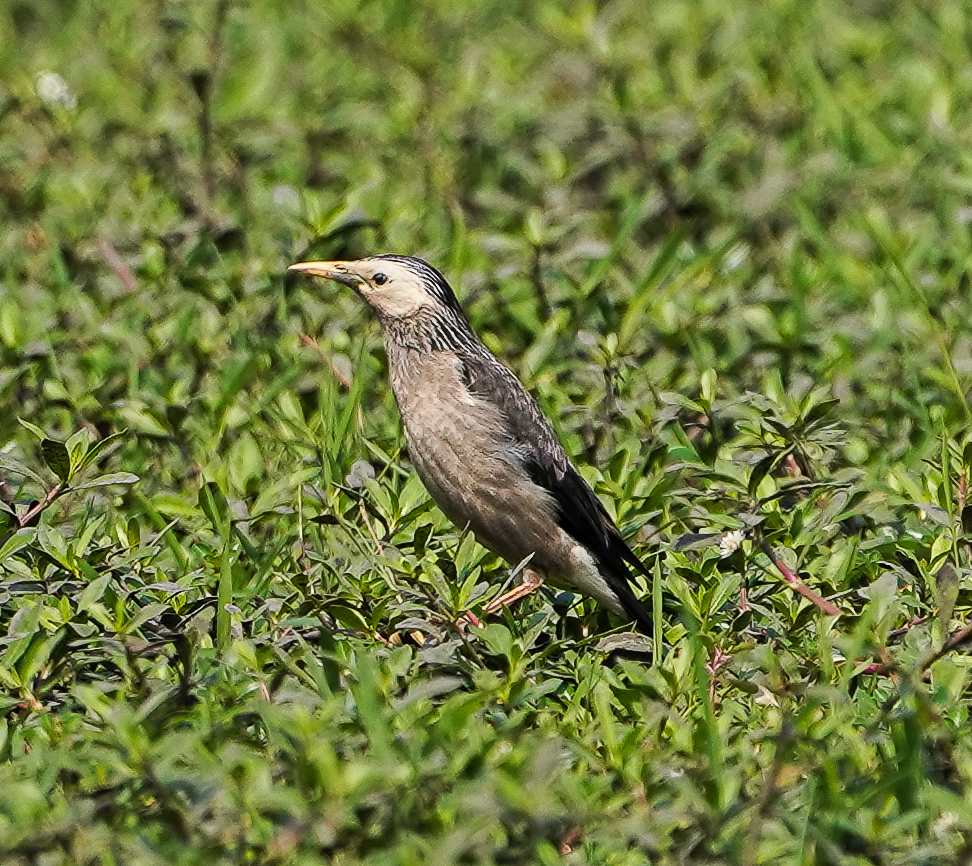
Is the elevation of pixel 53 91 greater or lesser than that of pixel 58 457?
lesser

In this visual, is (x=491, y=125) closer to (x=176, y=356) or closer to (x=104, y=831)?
(x=176, y=356)

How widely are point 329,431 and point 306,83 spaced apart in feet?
14.7

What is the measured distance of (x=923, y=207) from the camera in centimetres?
852

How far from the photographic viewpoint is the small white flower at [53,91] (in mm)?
8422

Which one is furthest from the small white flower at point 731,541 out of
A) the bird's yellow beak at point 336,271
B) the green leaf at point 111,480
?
the bird's yellow beak at point 336,271

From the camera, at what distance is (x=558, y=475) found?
566cm

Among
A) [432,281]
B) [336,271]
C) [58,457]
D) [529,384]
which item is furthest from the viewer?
[529,384]

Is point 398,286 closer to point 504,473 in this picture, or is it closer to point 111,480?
point 504,473

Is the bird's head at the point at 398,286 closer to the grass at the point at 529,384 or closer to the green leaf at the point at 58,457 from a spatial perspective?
the grass at the point at 529,384

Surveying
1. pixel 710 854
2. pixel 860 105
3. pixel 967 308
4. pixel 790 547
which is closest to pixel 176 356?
pixel 790 547

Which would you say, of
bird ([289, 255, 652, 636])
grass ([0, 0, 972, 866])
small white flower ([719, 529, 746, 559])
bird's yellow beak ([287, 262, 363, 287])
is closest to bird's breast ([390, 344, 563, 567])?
bird ([289, 255, 652, 636])

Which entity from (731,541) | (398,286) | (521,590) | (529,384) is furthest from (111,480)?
(529,384)

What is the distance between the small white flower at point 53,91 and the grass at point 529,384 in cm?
3

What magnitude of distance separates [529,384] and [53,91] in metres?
3.28
